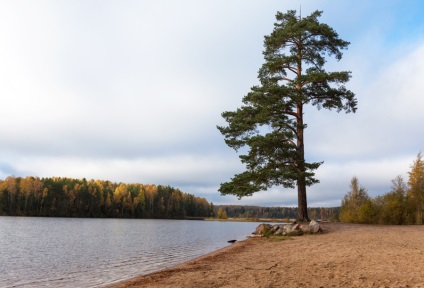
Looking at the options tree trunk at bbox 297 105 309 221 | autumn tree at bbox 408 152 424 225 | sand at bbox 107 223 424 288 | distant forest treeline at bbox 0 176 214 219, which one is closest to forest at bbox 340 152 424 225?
autumn tree at bbox 408 152 424 225

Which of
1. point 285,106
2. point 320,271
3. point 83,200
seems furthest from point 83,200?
point 320,271

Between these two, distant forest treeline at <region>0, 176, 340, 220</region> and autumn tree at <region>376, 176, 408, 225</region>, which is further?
distant forest treeline at <region>0, 176, 340, 220</region>

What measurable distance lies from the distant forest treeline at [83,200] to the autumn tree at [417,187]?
115155 mm

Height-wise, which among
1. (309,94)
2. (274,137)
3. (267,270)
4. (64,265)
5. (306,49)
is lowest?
(64,265)

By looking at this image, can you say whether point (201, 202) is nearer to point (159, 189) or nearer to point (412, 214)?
point (159, 189)

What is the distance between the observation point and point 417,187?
33.8 metres

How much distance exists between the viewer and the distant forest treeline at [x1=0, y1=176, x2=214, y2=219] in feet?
362

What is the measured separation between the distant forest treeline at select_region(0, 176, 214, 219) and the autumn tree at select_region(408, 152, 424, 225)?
115155 millimetres

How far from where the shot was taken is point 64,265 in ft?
53.2

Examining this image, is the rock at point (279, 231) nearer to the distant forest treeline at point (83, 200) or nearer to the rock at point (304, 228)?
the rock at point (304, 228)

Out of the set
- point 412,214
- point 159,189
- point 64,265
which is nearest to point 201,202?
point 159,189

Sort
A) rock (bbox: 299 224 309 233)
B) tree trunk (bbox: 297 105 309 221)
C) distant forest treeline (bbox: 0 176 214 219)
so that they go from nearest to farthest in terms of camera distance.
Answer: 1. rock (bbox: 299 224 309 233)
2. tree trunk (bbox: 297 105 309 221)
3. distant forest treeline (bbox: 0 176 214 219)

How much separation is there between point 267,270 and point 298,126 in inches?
687

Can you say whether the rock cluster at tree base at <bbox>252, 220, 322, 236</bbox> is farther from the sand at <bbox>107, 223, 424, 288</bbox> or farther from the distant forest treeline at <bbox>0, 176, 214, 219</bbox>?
the distant forest treeline at <bbox>0, 176, 214, 219</bbox>
